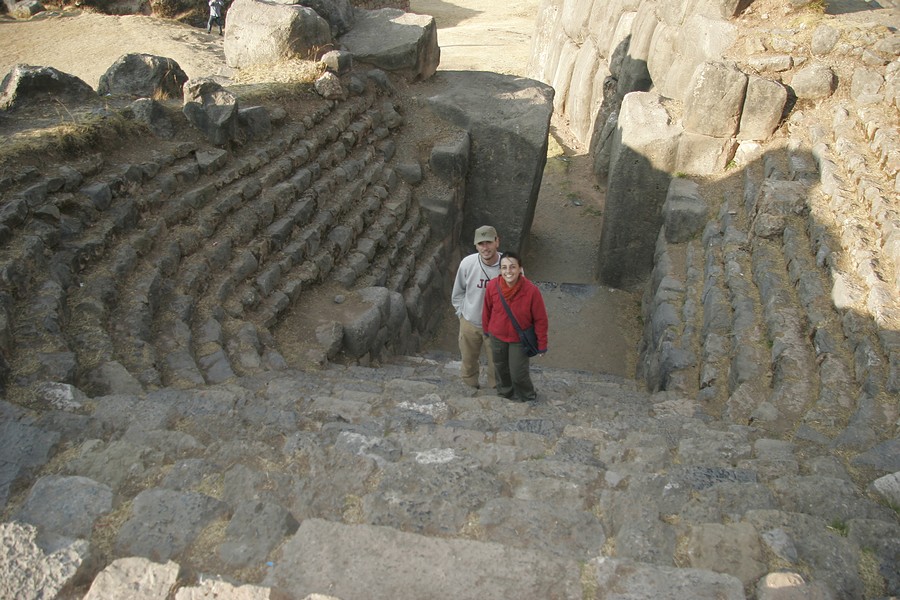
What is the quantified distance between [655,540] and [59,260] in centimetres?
412

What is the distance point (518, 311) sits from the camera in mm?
4562

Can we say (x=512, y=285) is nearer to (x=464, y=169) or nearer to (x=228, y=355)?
(x=228, y=355)

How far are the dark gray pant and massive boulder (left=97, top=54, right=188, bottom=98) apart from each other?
4.72 meters

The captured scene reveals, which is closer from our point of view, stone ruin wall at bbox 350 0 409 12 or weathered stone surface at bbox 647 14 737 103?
weathered stone surface at bbox 647 14 737 103

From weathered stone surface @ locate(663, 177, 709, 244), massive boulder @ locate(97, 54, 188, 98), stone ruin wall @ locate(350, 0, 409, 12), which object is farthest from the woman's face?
stone ruin wall @ locate(350, 0, 409, 12)

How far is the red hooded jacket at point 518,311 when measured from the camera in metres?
4.54

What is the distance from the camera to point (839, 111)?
23.8 ft

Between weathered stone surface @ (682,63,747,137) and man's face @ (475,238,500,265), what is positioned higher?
weathered stone surface @ (682,63,747,137)

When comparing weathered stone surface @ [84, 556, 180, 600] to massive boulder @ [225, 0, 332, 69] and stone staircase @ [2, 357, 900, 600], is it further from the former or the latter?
massive boulder @ [225, 0, 332, 69]

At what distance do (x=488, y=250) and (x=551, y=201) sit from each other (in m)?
8.37

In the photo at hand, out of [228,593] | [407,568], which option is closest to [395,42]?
[407,568]

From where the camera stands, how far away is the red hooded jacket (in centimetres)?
454

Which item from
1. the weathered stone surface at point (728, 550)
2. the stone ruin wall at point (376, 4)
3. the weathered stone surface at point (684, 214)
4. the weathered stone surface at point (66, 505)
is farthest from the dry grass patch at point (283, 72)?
the weathered stone surface at point (728, 550)

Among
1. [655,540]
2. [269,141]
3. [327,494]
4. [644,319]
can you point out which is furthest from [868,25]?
[327,494]
